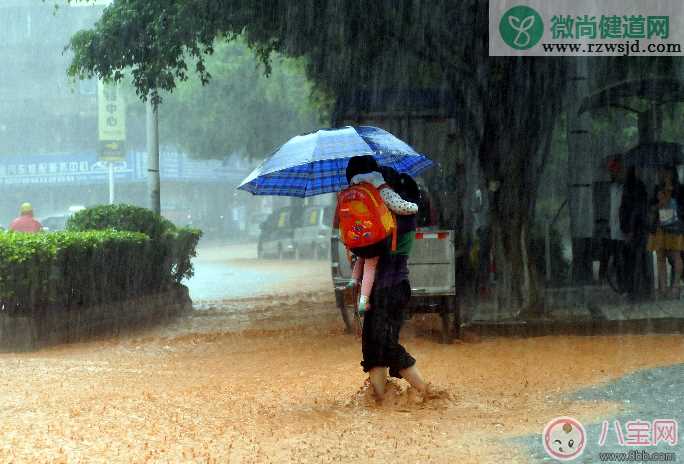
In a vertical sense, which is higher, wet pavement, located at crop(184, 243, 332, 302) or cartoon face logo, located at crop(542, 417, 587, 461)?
cartoon face logo, located at crop(542, 417, 587, 461)

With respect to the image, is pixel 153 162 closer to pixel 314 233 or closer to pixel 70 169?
pixel 314 233

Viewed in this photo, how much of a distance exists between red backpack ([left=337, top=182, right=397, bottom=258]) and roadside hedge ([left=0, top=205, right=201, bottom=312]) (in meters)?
5.53

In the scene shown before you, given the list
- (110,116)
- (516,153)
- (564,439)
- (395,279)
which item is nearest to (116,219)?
(516,153)

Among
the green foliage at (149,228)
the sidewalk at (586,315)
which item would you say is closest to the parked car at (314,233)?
the green foliage at (149,228)

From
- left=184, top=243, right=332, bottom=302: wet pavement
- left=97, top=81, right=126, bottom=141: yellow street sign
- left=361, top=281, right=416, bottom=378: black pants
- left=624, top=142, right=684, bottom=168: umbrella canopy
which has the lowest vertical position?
left=184, top=243, right=332, bottom=302: wet pavement

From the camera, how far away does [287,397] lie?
304 inches

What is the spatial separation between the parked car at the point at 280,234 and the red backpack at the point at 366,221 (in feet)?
82.8

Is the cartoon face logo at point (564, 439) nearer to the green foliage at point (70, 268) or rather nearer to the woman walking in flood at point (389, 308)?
the woman walking in flood at point (389, 308)

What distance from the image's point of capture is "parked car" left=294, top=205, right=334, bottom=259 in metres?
31.0

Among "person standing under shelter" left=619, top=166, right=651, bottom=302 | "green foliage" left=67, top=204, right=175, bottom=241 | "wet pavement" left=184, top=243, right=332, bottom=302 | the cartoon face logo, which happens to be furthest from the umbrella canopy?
"wet pavement" left=184, top=243, right=332, bottom=302

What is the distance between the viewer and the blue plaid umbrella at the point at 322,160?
7180mm

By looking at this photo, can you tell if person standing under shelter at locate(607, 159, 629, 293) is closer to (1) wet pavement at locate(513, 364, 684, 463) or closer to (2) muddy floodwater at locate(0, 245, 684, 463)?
(2) muddy floodwater at locate(0, 245, 684, 463)

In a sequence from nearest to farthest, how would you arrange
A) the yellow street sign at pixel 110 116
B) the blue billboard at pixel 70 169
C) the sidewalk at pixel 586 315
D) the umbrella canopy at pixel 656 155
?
the sidewalk at pixel 586 315 → the umbrella canopy at pixel 656 155 → the yellow street sign at pixel 110 116 → the blue billboard at pixel 70 169

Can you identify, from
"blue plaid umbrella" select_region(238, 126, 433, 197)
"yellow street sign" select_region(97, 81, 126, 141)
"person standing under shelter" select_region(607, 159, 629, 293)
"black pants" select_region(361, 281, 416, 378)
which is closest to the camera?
"black pants" select_region(361, 281, 416, 378)
